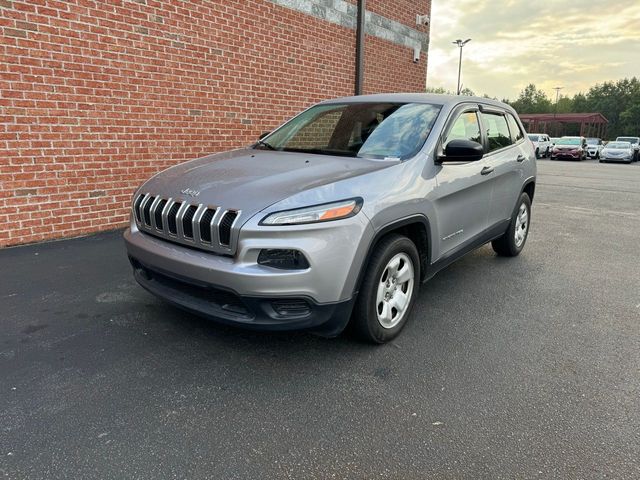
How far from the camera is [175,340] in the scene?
10.7 feet

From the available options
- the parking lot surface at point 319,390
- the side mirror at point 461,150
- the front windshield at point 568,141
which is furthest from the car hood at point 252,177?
the front windshield at point 568,141

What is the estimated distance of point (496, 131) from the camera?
477cm

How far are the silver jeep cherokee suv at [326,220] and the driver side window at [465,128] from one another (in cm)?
1

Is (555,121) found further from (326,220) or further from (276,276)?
(276,276)

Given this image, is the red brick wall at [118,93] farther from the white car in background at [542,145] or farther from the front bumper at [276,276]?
the white car in background at [542,145]

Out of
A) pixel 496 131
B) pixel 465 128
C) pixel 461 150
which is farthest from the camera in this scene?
pixel 496 131

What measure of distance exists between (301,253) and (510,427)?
141cm

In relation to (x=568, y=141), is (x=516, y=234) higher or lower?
lower

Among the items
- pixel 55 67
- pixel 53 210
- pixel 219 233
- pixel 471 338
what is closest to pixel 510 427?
pixel 471 338

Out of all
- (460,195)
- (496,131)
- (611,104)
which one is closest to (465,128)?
(460,195)

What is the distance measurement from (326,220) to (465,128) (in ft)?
6.73

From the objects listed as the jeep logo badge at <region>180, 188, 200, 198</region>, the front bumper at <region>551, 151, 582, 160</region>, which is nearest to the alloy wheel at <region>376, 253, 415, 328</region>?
the jeep logo badge at <region>180, 188, 200, 198</region>

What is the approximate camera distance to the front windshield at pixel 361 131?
356 cm

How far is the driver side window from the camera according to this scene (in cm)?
379
